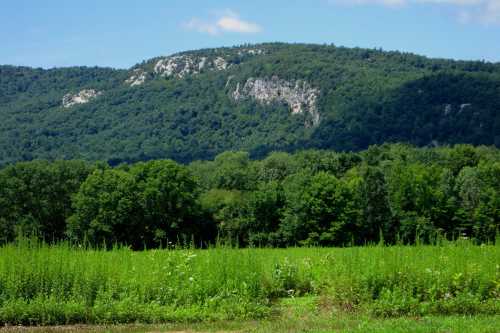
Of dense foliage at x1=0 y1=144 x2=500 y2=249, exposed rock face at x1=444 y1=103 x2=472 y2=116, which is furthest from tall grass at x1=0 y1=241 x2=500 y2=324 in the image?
exposed rock face at x1=444 y1=103 x2=472 y2=116

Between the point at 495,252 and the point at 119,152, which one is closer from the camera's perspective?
the point at 495,252

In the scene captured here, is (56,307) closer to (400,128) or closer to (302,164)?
(302,164)

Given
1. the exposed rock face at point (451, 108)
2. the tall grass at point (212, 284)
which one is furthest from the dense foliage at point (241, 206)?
the exposed rock face at point (451, 108)

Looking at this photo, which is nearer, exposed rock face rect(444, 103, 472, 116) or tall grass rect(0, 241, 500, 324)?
tall grass rect(0, 241, 500, 324)

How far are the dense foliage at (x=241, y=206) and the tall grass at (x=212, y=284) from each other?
3865cm

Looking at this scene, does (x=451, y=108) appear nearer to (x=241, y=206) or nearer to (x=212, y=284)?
(x=241, y=206)

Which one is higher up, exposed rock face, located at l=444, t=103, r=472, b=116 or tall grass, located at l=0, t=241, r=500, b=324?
exposed rock face, located at l=444, t=103, r=472, b=116

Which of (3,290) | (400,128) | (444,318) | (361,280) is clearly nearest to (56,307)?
(3,290)

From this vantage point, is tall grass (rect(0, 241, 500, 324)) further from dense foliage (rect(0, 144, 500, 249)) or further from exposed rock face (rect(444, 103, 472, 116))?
exposed rock face (rect(444, 103, 472, 116))

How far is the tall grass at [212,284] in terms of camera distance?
585 inches

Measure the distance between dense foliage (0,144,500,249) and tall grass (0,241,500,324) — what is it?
127ft

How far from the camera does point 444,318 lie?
14.2 meters

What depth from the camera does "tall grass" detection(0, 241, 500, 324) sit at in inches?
585

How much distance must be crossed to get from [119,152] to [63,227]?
12296cm
